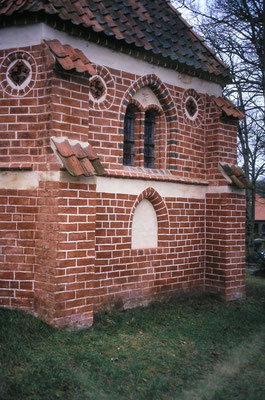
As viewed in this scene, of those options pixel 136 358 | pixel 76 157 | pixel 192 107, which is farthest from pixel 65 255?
pixel 192 107

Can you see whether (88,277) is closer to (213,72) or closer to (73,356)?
(73,356)

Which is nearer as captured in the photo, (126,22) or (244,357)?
(244,357)

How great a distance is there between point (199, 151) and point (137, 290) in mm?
3389

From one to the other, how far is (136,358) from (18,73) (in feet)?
15.3

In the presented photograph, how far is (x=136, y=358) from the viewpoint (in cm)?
568

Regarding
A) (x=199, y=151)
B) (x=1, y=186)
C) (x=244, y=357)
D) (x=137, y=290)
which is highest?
(x=199, y=151)

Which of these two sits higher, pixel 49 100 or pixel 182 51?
pixel 182 51

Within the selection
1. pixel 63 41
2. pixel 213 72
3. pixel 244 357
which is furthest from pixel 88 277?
pixel 213 72

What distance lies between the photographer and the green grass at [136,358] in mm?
4777

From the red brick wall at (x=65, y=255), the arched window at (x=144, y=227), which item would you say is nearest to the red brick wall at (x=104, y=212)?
the red brick wall at (x=65, y=255)

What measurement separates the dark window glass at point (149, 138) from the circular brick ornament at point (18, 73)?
9.02ft

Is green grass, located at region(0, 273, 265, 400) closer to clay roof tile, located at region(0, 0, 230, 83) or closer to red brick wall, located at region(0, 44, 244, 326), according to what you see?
red brick wall, located at region(0, 44, 244, 326)

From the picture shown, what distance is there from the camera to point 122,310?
25.0 feet

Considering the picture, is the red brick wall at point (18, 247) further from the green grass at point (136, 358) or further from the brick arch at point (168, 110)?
the brick arch at point (168, 110)
